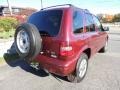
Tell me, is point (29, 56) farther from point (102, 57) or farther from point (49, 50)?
point (102, 57)

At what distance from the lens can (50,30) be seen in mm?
4371

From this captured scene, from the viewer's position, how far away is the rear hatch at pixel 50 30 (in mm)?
4242

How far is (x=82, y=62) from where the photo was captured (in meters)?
4.84

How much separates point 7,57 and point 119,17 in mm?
57962

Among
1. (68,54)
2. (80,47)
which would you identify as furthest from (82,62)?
(68,54)

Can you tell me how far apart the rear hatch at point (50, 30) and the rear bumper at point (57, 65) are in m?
0.12

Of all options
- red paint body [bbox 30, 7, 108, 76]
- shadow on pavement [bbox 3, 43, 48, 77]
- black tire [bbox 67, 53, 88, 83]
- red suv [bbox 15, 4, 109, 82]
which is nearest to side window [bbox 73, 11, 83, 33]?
red suv [bbox 15, 4, 109, 82]

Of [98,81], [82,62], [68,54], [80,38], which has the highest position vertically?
[80,38]

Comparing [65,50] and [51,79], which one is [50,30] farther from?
[51,79]

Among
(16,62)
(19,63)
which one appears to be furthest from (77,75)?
(16,62)

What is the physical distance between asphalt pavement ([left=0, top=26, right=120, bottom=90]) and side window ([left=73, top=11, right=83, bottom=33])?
4.34ft

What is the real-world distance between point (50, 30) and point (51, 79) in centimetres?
138

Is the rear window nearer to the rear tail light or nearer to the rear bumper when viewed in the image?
the rear tail light

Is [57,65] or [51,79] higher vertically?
[57,65]
